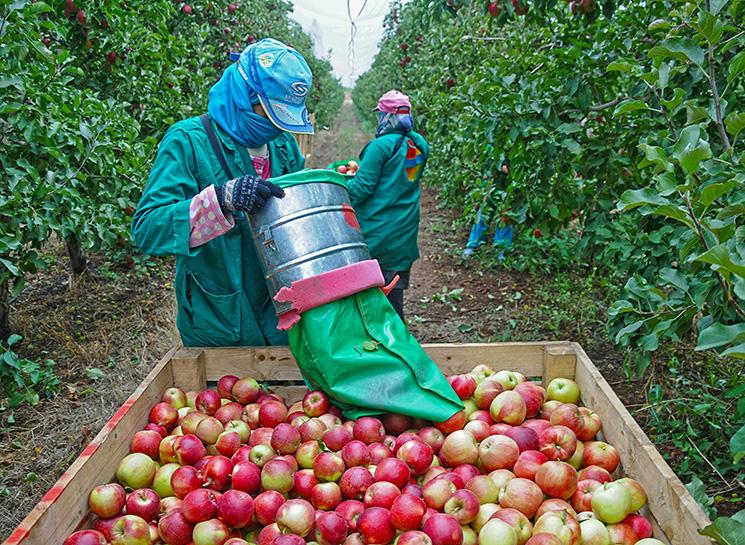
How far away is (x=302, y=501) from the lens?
1706 mm

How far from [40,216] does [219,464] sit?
185 centimetres

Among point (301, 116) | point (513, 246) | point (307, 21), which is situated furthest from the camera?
point (307, 21)

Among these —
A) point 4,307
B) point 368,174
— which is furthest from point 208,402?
point 4,307

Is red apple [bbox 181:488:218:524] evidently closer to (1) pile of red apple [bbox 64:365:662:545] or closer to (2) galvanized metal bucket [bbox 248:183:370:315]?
(1) pile of red apple [bbox 64:365:662:545]

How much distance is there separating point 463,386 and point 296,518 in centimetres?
78

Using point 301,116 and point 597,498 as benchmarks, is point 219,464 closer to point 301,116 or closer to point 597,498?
point 597,498

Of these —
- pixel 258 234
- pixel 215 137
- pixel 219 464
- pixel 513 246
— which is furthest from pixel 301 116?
pixel 513 246

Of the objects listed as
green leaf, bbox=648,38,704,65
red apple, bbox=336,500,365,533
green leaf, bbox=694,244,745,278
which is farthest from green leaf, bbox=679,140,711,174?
red apple, bbox=336,500,365,533

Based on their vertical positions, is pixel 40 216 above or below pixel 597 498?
above

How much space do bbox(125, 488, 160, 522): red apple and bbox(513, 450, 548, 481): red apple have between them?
1.00 metres

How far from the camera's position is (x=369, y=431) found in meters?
1.94

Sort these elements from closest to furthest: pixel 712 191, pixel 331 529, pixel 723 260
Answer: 1. pixel 723 260
2. pixel 712 191
3. pixel 331 529

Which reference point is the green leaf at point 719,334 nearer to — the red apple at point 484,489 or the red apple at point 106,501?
the red apple at point 484,489

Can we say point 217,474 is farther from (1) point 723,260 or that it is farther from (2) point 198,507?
(1) point 723,260
